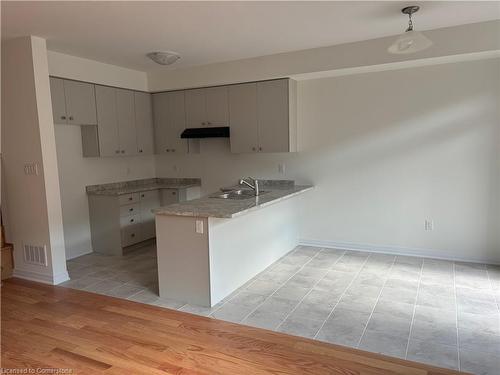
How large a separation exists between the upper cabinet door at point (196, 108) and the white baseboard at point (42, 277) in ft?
8.45

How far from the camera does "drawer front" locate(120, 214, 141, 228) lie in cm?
467

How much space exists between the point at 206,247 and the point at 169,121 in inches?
115

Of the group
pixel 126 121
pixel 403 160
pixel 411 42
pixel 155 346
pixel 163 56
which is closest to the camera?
pixel 155 346

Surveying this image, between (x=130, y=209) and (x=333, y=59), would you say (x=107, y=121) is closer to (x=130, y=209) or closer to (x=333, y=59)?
(x=130, y=209)

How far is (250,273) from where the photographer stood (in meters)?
3.75

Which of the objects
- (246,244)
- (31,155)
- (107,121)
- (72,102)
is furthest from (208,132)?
(31,155)

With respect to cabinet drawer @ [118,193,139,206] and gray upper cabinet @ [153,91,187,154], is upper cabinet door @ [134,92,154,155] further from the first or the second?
cabinet drawer @ [118,193,139,206]

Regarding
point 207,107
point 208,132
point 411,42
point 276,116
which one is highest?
point 411,42

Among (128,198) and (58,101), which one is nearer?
(58,101)

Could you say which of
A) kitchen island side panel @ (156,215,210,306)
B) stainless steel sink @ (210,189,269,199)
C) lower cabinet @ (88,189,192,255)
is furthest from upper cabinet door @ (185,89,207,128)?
kitchen island side panel @ (156,215,210,306)

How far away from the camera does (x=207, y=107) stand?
5.07 m

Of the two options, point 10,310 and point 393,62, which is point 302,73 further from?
point 10,310

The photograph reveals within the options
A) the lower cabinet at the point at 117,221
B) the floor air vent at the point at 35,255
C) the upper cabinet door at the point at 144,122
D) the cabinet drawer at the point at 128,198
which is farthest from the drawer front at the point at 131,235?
the upper cabinet door at the point at 144,122

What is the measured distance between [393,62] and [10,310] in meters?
4.43
